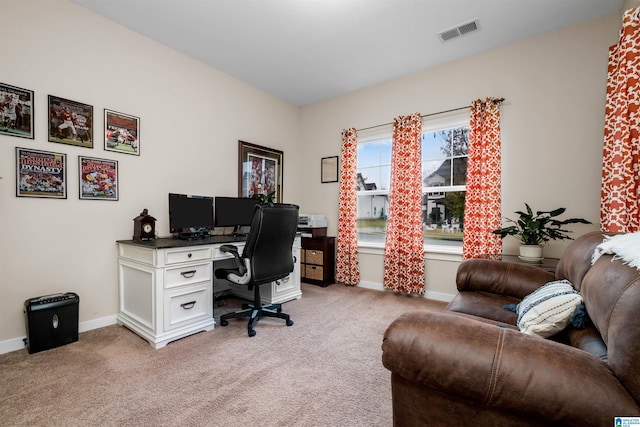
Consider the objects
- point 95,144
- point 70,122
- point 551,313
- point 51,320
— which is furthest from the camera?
point 95,144

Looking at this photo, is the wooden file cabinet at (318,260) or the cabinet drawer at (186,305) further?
the wooden file cabinet at (318,260)

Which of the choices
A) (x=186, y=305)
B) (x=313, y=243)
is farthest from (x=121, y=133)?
(x=313, y=243)

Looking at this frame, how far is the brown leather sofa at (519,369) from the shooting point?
0.70 metres

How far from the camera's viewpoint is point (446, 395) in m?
0.86

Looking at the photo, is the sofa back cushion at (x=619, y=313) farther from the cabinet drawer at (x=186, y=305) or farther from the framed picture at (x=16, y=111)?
the framed picture at (x=16, y=111)

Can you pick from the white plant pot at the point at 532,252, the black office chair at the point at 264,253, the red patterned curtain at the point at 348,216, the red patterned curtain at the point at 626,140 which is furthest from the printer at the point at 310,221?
the red patterned curtain at the point at 626,140

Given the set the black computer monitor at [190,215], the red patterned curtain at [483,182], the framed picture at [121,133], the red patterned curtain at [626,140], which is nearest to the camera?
the red patterned curtain at [626,140]

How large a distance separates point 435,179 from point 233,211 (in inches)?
105

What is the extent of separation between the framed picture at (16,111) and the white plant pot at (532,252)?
14.2ft

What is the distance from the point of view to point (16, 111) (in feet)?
6.98

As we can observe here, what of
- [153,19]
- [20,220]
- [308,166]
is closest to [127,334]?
[20,220]

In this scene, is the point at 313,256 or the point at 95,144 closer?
the point at 95,144

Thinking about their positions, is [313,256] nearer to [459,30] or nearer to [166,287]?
[166,287]

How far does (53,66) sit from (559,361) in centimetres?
369
